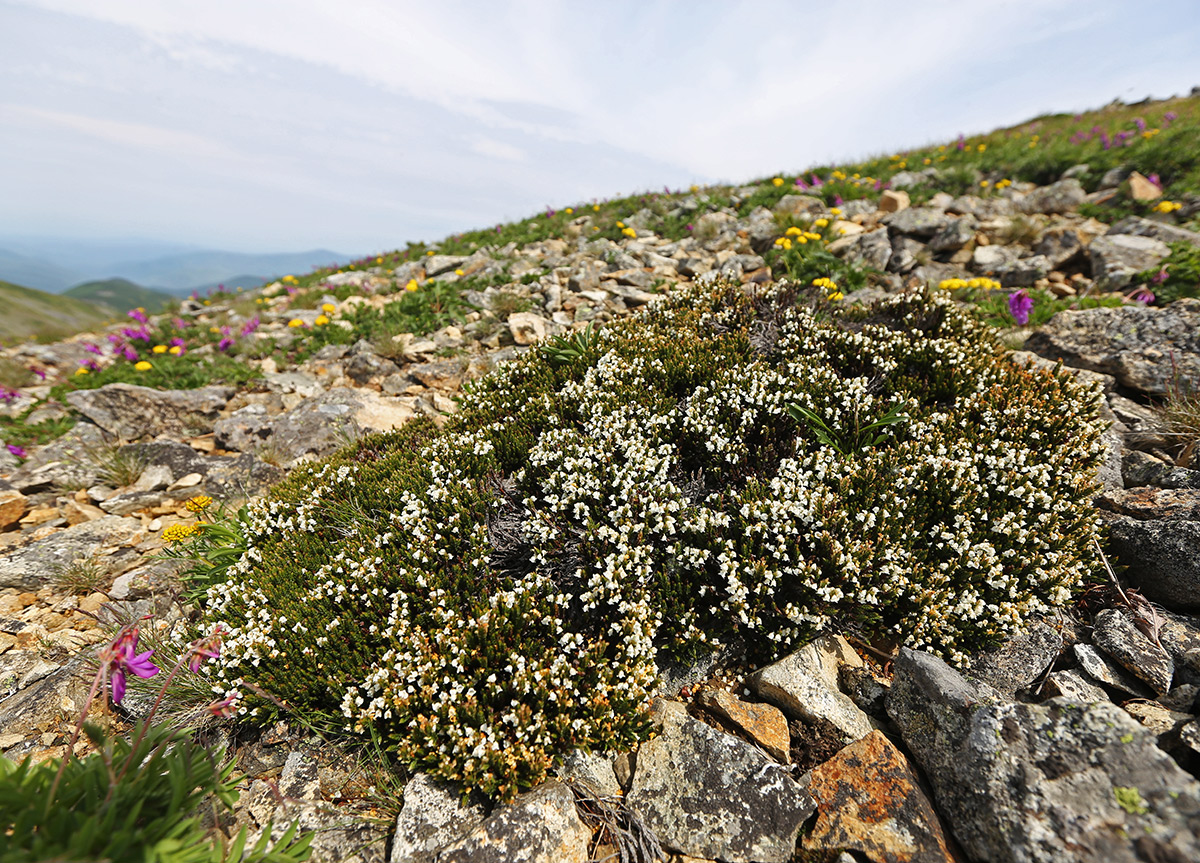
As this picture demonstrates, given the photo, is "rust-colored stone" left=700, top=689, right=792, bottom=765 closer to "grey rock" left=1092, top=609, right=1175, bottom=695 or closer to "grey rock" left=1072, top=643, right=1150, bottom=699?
"grey rock" left=1072, top=643, right=1150, bottom=699

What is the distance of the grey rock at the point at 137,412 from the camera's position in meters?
7.92

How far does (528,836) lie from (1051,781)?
9.45ft

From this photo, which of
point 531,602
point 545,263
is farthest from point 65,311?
point 531,602

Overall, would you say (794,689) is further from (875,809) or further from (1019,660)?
(1019,660)

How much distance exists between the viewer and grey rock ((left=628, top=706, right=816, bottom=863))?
113 inches

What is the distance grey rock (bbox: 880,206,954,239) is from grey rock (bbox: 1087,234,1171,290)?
95.0 inches

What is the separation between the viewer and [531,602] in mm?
3727

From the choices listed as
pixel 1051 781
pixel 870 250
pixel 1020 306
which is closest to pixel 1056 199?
pixel 870 250

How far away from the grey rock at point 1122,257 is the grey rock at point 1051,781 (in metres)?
8.14

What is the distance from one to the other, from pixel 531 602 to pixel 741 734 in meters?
1.75

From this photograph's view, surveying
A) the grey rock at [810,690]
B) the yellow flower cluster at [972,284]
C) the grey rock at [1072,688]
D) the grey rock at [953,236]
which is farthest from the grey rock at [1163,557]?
the grey rock at [953,236]

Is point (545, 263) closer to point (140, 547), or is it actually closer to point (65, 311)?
point (140, 547)

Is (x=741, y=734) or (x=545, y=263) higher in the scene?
(x=545, y=263)

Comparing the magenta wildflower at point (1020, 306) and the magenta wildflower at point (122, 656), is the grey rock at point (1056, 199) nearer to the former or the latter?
the magenta wildflower at point (1020, 306)
